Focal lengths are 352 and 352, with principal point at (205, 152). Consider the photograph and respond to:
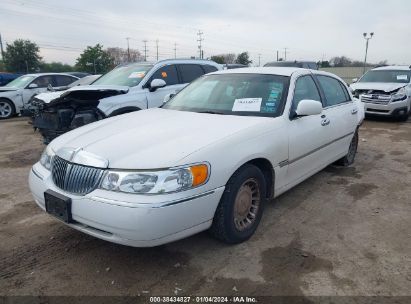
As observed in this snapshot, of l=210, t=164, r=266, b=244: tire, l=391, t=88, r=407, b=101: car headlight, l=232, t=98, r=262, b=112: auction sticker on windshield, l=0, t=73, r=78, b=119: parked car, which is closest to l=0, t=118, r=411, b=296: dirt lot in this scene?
l=210, t=164, r=266, b=244: tire

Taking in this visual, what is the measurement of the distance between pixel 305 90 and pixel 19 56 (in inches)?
2197

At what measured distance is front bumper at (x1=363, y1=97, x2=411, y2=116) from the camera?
1022cm

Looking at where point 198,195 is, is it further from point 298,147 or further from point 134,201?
point 298,147

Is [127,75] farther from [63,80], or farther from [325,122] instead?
[63,80]

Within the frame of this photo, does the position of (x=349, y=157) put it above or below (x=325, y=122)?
below

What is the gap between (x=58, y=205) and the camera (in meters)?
→ 2.87

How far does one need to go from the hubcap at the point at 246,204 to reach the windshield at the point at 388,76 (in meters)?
9.74

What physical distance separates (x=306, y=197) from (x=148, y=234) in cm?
258

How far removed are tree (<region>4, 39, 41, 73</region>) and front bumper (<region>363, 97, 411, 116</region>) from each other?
167ft

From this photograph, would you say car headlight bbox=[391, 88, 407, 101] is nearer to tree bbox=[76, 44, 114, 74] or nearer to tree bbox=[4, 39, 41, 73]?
tree bbox=[4, 39, 41, 73]

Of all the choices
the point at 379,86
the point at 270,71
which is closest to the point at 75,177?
the point at 270,71

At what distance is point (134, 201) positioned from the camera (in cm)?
255

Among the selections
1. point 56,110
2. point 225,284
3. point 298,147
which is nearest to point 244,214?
point 225,284

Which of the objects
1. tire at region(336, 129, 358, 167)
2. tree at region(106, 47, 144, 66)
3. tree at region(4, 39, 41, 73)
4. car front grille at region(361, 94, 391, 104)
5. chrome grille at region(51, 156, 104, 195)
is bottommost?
tire at region(336, 129, 358, 167)
